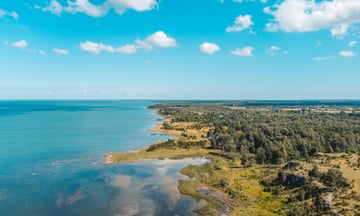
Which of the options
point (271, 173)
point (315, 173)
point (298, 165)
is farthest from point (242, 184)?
point (315, 173)

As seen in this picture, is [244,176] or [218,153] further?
[218,153]

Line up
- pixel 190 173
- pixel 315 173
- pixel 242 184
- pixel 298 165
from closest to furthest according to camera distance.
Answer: pixel 315 173 < pixel 242 184 < pixel 298 165 < pixel 190 173

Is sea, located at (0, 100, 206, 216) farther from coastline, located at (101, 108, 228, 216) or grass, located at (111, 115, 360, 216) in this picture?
grass, located at (111, 115, 360, 216)

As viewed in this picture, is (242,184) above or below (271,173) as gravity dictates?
below

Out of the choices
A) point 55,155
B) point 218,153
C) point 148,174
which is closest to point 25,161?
point 55,155

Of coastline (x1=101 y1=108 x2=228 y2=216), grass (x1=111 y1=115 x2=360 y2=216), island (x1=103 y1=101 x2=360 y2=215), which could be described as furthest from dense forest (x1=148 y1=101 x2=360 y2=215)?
coastline (x1=101 y1=108 x2=228 y2=216)

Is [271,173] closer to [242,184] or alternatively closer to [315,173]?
[242,184]

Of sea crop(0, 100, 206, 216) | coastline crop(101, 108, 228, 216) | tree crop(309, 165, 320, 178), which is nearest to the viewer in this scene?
sea crop(0, 100, 206, 216)

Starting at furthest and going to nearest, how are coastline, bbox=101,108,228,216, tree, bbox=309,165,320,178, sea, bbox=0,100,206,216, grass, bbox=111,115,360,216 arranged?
tree, bbox=309,165,320,178 < coastline, bbox=101,108,228,216 < sea, bbox=0,100,206,216 < grass, bbox=111,115,360,216

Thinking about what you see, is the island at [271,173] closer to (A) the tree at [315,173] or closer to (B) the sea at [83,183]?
(A) the tree at [315,173]

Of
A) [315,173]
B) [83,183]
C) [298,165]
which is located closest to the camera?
[315,173]

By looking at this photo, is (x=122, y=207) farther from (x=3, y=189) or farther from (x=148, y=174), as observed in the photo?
(x=3, y=189)
